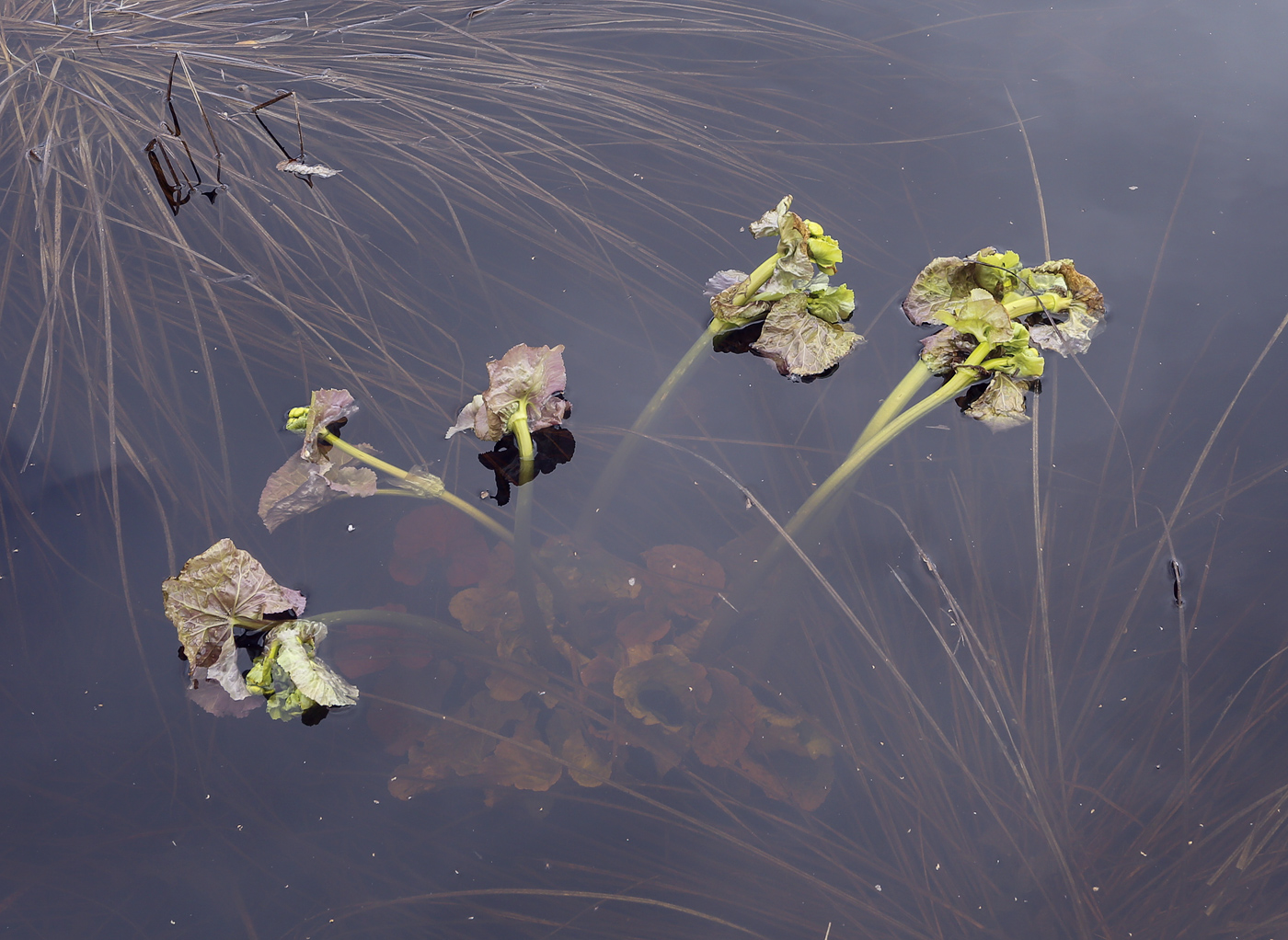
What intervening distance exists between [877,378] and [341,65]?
2.21 meters

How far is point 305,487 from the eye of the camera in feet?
6.59

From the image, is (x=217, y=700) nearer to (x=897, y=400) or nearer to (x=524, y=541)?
(x=524, y=541)

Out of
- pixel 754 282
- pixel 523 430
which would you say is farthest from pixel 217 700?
pixel 754 282

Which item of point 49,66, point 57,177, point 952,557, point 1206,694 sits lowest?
point 1206,694

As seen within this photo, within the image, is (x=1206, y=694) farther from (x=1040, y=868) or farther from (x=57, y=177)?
(x=57, y=177)

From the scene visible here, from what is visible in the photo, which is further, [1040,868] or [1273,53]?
[1273,53]

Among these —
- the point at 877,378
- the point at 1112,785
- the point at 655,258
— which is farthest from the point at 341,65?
the point at 1112,785

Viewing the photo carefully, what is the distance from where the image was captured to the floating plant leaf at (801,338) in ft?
7.46

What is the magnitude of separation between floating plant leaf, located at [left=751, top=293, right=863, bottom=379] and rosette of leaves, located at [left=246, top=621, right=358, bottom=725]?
1381mm

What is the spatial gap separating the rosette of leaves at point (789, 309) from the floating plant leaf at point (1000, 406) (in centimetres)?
38

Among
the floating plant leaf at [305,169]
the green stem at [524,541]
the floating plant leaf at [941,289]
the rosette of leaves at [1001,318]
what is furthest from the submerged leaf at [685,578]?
the floating plant leaf at [305,169]

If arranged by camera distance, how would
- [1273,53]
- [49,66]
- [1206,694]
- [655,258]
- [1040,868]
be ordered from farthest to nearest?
[1273,53]
[49,66]
[655,258]
[1206,694]
[1040,868]

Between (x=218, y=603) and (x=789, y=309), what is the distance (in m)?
1.60

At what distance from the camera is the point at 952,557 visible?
82.8 inches
